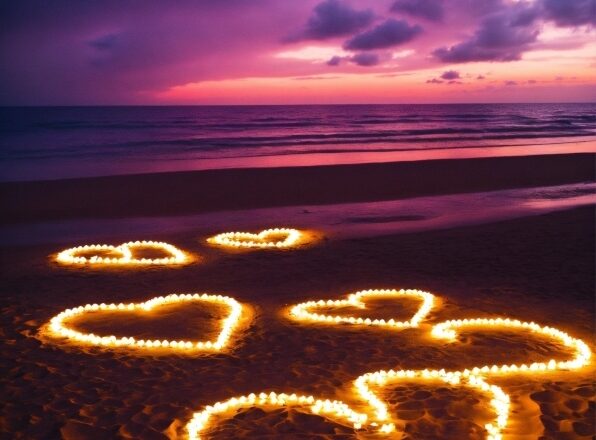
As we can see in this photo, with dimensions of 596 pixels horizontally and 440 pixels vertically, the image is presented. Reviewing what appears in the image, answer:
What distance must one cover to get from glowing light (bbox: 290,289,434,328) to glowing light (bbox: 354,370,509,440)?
1.33m

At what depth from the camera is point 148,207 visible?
15094 mm

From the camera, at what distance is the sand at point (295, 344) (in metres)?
5.01

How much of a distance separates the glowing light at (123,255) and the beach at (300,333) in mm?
275

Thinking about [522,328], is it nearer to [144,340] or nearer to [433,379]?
[433,379]

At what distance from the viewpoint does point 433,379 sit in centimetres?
574

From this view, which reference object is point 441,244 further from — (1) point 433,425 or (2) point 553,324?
(1) point 433,425

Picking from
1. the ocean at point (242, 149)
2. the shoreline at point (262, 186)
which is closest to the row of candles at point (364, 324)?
the shoreline at point (262, 186)

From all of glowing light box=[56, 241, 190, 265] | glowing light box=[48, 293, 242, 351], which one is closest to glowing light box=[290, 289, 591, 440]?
glowing light box=[48, 293, 242, 351]

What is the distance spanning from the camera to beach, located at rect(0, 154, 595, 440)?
5.04 meters

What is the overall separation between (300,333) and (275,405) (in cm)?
177

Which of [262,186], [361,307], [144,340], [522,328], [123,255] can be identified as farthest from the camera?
[262,186]

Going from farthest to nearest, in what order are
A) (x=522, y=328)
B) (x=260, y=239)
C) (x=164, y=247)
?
(x=260, y=239)
(x=164, y=247)
(x=522, y=328)

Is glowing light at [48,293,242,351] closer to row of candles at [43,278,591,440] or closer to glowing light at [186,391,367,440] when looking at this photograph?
row of candles at [43,278,591,440]

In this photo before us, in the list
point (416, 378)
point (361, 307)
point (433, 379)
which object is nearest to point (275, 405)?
point (416, 378)
